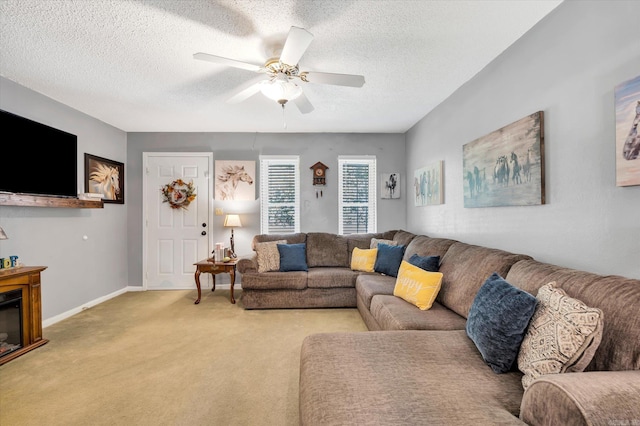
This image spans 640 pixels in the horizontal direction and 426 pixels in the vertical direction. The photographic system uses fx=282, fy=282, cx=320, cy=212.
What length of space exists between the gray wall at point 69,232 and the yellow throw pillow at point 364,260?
3.55 m

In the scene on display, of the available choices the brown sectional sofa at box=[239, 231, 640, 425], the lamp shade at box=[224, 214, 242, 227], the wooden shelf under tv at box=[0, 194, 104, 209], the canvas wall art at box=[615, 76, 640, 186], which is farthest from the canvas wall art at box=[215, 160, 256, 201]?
the canvas wall art at box=[615, 76, 640, 186]

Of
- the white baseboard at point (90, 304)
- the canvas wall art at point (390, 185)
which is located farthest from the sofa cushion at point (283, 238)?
the canvas wall art at point (390, 185)

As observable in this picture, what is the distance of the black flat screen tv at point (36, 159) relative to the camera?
104 inches

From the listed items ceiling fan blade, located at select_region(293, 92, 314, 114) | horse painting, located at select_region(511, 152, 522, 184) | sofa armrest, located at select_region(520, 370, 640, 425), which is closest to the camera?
sofa armrest, located at select_region(520, 370, 640, 425)

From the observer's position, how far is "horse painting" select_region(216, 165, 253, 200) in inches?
182

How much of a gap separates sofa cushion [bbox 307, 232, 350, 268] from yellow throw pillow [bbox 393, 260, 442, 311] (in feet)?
5.50

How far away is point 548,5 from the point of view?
1.77 metres

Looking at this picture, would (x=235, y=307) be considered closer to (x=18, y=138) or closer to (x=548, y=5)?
(x=18, y=138)

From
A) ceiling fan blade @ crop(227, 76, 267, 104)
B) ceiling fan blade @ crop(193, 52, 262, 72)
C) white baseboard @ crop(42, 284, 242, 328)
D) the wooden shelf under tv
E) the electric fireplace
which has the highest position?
ceiling fan blade @ crop(227, 76, 267, 104)

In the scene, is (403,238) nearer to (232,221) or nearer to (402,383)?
(232,221)

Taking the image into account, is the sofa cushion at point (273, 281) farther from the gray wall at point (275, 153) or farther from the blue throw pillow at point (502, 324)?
the blue throw pillow at point (502, 324)

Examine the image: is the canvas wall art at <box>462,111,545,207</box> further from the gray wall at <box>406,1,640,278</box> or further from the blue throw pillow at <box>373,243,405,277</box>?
the blue throw pillow at <box>373,243,405,277</box>

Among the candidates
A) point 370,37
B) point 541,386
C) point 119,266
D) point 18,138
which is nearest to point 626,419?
point 541,386

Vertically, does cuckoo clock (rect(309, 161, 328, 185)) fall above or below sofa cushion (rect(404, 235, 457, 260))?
above
